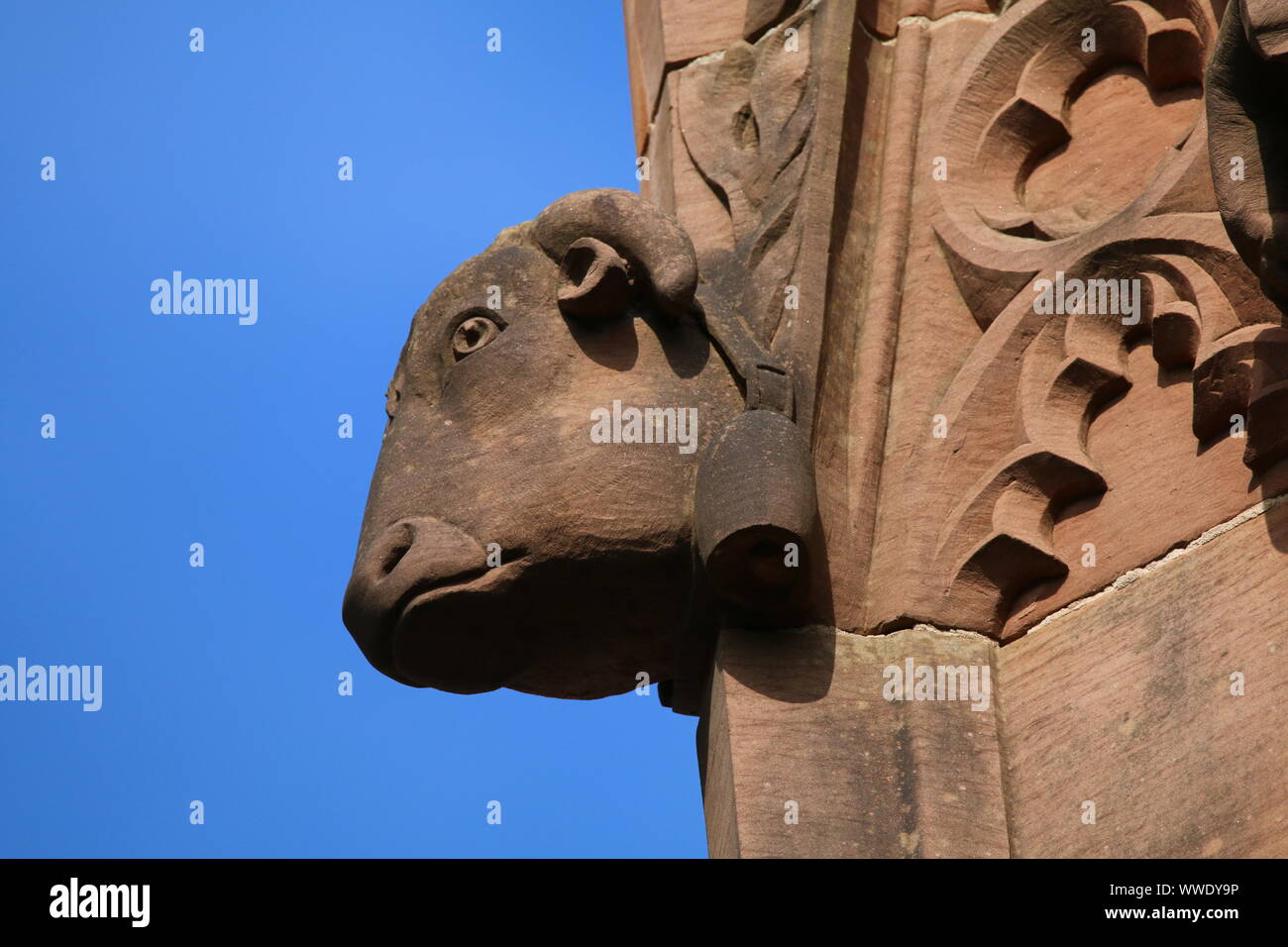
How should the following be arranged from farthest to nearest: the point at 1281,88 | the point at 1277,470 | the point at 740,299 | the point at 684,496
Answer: the point at 740,299 < the point at 684,496 < the point at 1277,470 < the point at 1281,88

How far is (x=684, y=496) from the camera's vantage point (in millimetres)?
4273

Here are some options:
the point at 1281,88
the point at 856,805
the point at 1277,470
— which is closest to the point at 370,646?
the point at 856,805

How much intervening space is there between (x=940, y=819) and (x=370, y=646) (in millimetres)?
1127

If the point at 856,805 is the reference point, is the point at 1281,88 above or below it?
above

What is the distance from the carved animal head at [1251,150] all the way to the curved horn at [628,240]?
117 centimetres

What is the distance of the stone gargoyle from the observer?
423 centimetres

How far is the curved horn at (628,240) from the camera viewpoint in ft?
14.7

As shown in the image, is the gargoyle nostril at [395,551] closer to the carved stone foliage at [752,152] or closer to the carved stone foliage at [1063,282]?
the carved stone foliage at [752,152]

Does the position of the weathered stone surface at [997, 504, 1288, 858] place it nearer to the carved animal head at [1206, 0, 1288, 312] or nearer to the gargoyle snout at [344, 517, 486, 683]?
the carved animal head at [1206, 0, 1288, 312]

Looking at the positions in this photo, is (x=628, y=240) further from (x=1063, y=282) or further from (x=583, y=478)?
(x=1063, y=282)

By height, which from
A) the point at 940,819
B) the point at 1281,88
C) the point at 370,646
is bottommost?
the point at 940,819

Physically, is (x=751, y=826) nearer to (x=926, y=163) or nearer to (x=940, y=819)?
(x=940, y=819)

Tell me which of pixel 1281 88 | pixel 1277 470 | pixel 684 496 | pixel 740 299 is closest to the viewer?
pixel 1281 88

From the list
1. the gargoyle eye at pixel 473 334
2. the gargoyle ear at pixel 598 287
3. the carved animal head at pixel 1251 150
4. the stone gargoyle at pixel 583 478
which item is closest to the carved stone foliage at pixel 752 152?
the stone gargoyle at pixel 583 478
